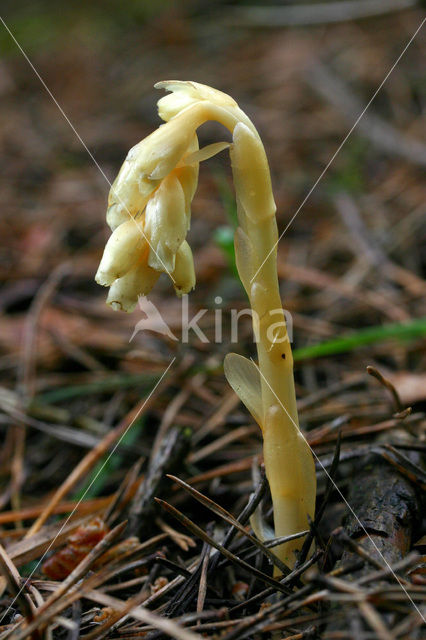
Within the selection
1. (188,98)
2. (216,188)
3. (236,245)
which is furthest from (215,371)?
(216,188)

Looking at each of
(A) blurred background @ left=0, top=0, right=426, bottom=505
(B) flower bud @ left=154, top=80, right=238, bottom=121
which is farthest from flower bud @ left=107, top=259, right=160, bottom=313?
(A) blurred background @ left=0, top=0, right=426, bottom=505

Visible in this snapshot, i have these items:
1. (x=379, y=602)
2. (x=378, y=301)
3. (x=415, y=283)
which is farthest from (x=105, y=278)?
(x=415, y=283)

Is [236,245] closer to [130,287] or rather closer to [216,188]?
[130,287]

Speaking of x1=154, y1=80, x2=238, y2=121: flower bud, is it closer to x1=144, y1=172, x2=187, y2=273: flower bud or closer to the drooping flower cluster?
the drooping flower cluster

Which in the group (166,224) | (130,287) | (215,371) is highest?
(166,224)

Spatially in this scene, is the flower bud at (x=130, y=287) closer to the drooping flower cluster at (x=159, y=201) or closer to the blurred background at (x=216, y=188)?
the drooping flower cluster at (x=159, y=201)

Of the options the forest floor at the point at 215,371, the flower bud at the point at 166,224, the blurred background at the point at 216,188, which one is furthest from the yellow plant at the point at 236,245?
the blurred background at the point at 216,188

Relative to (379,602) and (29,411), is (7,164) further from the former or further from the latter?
(379,602)
